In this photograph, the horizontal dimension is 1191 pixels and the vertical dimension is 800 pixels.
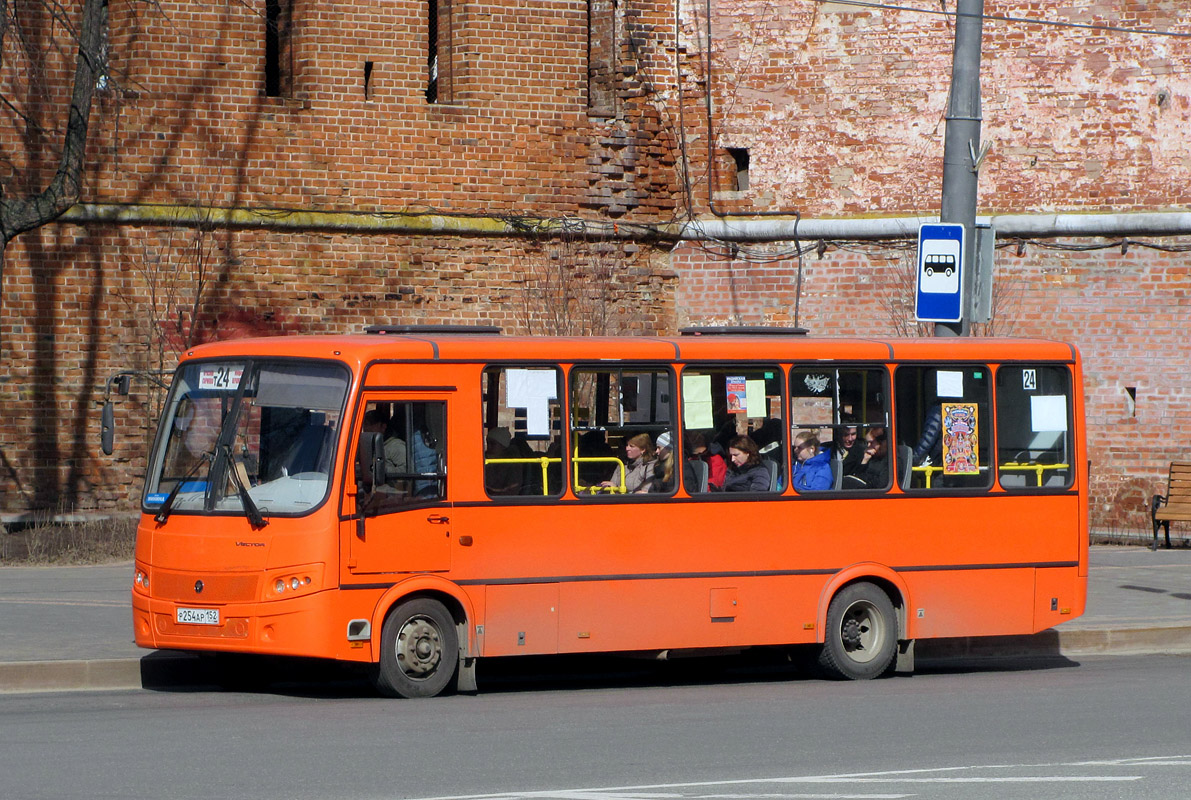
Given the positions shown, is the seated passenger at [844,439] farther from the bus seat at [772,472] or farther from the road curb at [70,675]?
the road curb at [70,675]

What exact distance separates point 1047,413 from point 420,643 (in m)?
5.04

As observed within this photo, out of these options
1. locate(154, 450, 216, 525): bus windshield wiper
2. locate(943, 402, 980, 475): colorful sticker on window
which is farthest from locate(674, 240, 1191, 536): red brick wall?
locate(154, 450, 216, 525): bus windshield wiper

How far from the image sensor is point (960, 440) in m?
12.6

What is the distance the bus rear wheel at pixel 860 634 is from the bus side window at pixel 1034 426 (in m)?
1.41

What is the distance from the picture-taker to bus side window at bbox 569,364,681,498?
11461 mm

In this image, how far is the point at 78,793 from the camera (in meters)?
7.52

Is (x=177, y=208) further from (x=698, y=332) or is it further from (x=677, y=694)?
(x=677, y=694)

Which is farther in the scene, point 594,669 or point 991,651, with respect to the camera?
point 991,651

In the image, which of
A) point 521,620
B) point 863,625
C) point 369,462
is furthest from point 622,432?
point 863,625

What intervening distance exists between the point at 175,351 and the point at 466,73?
5.15m

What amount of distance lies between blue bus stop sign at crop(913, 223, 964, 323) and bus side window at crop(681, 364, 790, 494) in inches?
80.0

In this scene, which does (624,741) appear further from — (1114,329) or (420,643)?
(1114,329)

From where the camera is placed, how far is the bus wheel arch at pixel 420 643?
35.2 ft

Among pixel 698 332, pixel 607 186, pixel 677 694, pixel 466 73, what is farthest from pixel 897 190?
pixel 677 694
